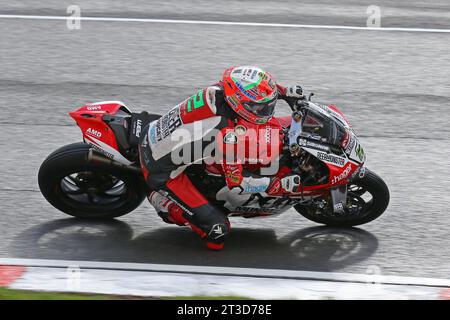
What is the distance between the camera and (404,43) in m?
13.2

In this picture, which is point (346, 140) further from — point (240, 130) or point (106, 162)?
point (106, 162)

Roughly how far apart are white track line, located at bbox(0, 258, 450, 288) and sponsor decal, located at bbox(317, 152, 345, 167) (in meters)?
0.90

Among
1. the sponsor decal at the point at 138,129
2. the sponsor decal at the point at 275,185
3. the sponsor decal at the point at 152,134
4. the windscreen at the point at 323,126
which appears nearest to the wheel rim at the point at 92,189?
the sponsor decal at the point at 138,129

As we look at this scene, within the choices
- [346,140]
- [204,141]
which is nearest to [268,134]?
[204,141]

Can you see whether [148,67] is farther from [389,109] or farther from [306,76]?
[389,109]

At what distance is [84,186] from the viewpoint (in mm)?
8273

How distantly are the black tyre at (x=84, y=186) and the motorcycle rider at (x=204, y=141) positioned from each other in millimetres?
293

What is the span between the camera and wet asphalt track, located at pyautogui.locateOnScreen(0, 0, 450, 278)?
792 cm

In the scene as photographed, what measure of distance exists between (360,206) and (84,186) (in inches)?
96.8

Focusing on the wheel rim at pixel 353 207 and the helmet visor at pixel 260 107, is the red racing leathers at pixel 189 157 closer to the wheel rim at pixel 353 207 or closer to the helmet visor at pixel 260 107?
the helmet visor at pixel 260 107

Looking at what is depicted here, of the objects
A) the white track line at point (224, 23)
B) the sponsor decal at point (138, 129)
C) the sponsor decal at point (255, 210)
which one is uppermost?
the sponsor decal at point (138, 129)

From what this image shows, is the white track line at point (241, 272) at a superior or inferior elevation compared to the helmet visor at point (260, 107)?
inferior

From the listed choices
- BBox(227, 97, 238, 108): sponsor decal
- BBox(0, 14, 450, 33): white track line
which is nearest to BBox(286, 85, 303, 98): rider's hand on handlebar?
BBox(227, 97, 238, 108): sponsor decal

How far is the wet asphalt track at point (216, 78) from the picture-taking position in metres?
7.92
